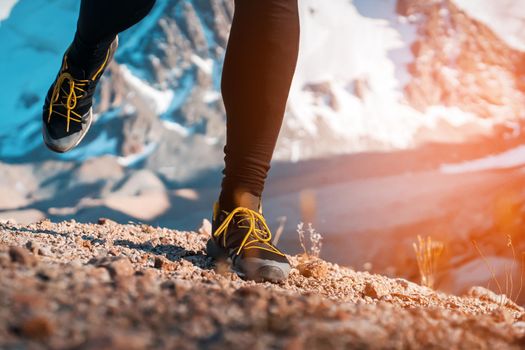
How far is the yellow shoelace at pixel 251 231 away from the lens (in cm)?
186

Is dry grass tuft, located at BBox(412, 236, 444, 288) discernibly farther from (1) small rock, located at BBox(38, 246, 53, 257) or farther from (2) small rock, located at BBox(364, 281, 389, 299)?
(1) small rock, located at BBox(38, 246, 53, 257)

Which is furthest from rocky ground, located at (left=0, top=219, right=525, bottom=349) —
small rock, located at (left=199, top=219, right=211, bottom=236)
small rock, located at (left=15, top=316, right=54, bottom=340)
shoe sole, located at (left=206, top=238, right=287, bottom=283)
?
small rock, located at (left=199, top=219, right=211, bottom=236)

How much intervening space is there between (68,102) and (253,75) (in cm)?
79

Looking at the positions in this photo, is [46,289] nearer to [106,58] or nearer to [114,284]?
[114,284]

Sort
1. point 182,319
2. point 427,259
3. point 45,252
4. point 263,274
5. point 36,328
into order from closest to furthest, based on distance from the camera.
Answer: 1. point 36,328
2. point 182,319
3. point 45,252
4. point 263,274
5. point 427,259

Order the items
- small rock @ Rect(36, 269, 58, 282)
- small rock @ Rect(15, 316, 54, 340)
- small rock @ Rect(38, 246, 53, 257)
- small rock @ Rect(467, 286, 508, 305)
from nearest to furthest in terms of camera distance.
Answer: small rock @ Rect(15, 316, 54, 340), small rock @ Rect(36, 269, 58, 282), small rock @ Rect(38, 246, 53, 257), small rock @ Rect(467, 286, 508, 305)

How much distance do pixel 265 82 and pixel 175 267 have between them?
607 mm

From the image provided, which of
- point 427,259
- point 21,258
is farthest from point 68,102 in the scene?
point 427,259

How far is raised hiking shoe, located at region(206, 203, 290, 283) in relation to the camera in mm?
1791

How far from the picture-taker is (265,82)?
179 cm

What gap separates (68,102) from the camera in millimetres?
2191

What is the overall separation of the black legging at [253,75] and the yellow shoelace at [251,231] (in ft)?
0.24

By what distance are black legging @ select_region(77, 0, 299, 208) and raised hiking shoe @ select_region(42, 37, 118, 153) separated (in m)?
0.33

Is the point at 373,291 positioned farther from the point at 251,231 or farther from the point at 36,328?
the point at 36,328
